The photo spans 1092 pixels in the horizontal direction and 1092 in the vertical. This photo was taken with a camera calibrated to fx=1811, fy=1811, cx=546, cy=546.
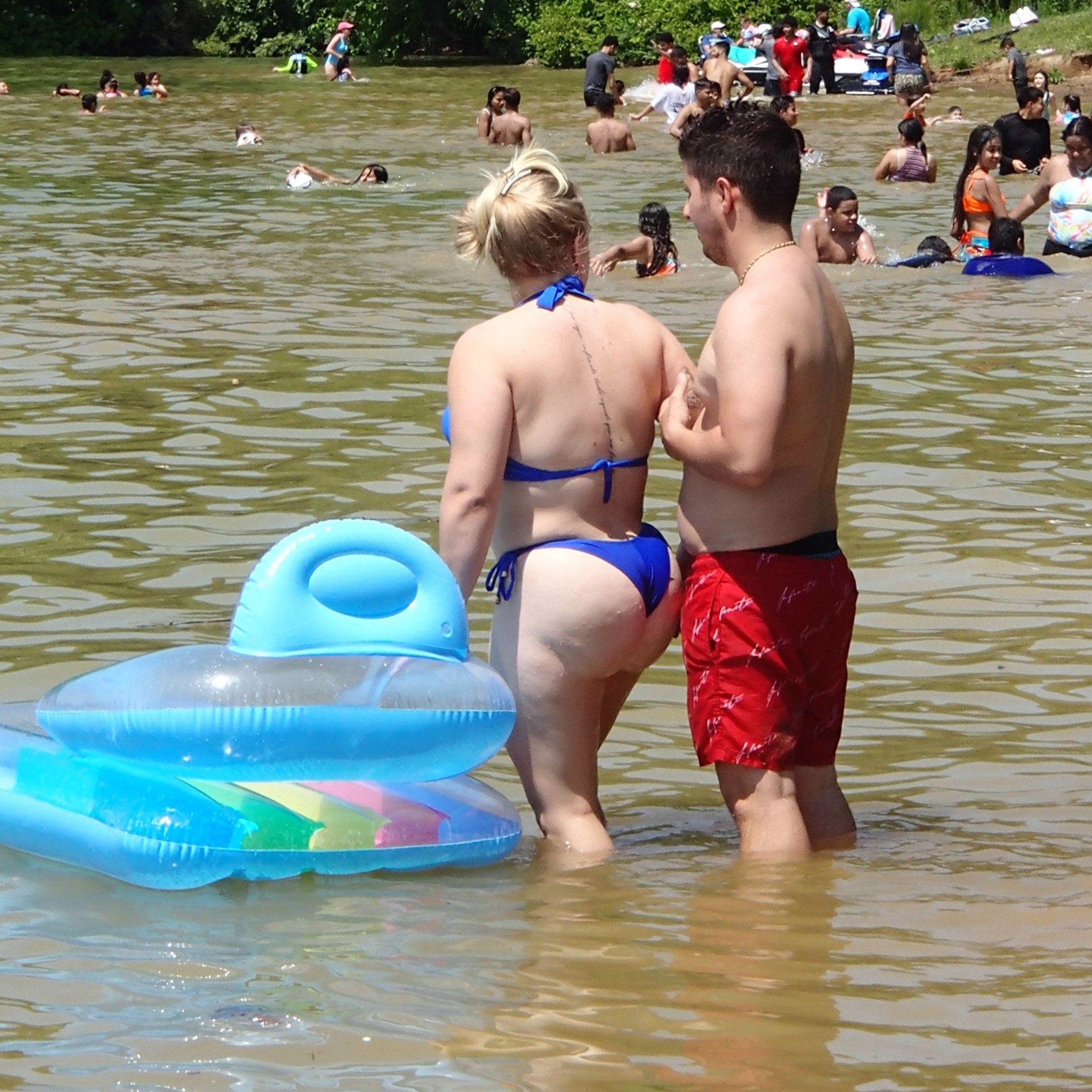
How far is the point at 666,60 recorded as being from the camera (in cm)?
2972

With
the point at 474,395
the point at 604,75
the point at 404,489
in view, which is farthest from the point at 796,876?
the point at 604,75

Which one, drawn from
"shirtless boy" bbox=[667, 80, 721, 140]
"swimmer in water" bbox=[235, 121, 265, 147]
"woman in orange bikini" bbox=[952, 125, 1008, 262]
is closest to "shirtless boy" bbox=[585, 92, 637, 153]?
"shirtless boy" bbox=[667, 80, 721, 140]

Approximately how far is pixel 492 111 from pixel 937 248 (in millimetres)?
11409

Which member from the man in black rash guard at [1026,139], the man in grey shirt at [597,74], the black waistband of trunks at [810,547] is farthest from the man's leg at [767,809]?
the man in grey shirt at [597,74]

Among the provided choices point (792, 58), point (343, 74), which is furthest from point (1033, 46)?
point (343, 74)

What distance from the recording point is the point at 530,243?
3.82 metres

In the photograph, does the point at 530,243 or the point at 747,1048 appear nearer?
the point at 747,1048

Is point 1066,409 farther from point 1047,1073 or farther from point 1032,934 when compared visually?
point 1047,1073

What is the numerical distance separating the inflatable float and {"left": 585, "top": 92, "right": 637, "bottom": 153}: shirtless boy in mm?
19209

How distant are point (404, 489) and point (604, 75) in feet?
71.5

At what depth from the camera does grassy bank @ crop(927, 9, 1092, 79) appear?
31062 millimetres

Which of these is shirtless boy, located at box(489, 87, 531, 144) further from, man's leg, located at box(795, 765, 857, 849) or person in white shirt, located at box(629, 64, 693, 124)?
man's leg, located at box(795, 765, 857, 849)

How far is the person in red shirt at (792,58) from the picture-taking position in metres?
30.7

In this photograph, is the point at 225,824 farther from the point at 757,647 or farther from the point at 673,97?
the point at 673,97
